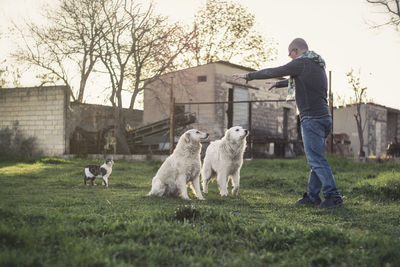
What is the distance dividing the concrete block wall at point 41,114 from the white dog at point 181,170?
1158cm

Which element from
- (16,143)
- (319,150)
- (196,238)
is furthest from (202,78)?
(196,238)

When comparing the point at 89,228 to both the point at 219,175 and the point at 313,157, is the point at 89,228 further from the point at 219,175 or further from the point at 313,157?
the point at 219,175

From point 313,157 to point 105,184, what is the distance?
16.0 feet

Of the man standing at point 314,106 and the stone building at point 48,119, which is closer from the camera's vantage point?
the man standing at point 314,106

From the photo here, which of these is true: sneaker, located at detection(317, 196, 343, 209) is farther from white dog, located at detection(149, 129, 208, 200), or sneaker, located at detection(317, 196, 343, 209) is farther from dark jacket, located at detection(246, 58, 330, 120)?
white dog, located at detection(149, 129, 208, 200)

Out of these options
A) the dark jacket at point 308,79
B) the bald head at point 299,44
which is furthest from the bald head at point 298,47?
the dark jacket at point 308,79

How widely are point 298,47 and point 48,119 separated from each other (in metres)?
14.1

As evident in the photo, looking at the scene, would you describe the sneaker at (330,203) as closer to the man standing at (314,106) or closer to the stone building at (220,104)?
the man standing at (314,106)

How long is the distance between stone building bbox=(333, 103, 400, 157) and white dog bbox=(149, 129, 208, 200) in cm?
2567

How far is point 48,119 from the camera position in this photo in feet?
56.4

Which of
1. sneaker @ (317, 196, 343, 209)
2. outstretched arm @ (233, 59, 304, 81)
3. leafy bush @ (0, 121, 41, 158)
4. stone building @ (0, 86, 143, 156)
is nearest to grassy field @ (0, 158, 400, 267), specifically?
sneaker @ (317, 196, 343, 209)

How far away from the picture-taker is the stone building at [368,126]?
30.7 m

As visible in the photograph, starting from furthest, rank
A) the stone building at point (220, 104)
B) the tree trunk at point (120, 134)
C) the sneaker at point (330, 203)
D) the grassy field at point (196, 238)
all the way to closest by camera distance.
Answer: the stone building at point (220, 104)
the tree trunk at point (120, 134)
the sneaker at point (330, 203)
the grassy field at point (196, 238)

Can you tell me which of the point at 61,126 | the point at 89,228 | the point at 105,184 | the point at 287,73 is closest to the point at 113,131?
the point at 61,126
